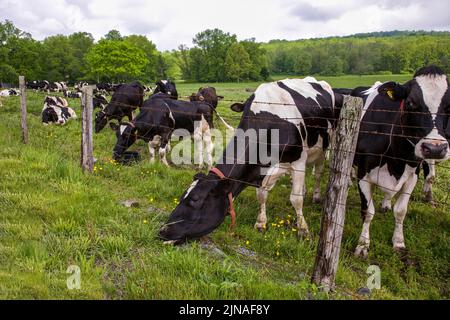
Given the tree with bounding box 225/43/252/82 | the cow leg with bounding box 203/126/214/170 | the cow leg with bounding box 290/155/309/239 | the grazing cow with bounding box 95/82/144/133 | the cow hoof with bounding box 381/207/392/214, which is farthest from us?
the tree with bounding box 225/43/252/82

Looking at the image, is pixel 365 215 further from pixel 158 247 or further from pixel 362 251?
pixel 158 247

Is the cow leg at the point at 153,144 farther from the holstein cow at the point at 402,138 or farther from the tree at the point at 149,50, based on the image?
the tree at the point at 149,50

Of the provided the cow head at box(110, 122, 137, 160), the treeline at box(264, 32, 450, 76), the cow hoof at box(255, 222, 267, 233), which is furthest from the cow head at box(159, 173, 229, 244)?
the treeline at box(264, 32, 450, 76)

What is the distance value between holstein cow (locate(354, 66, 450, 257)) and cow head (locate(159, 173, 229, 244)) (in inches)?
72.1

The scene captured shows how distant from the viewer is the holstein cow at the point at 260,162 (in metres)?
4.72

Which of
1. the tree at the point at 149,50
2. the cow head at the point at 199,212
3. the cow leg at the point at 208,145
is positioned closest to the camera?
the cow head at the point at 199,212

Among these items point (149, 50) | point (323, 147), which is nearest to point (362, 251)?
point (323, 147)

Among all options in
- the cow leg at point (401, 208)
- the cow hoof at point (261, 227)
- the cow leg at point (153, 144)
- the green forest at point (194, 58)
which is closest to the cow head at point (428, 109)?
the cow leg at point (401, 208)

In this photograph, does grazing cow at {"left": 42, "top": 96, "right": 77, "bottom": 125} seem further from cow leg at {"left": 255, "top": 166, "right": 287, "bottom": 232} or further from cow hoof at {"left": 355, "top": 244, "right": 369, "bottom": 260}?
cow hoof at {"left": 355, "top": 244, "right": 369, "bottom": 260}

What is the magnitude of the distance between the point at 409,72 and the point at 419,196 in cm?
7388

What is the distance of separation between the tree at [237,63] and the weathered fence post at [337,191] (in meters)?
84.7

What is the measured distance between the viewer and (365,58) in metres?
87.4

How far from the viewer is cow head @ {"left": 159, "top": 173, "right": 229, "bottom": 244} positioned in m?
4.62
